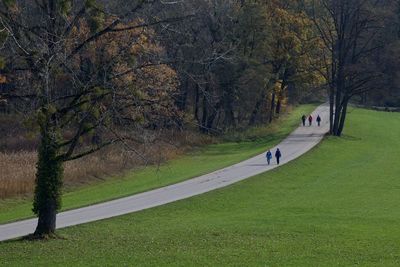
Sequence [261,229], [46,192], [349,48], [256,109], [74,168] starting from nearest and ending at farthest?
1. [46,192]
2. [261,229]
3. [74,168]
4. [349,48]
5. [256,109]

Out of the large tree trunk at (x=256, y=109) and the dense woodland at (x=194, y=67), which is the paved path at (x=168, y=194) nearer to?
the dense woodland at (x=194, y=67)

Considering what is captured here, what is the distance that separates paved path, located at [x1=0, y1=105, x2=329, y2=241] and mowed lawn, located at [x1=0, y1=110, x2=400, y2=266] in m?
0.96

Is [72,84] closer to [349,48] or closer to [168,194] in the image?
[168,194]

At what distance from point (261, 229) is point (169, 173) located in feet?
63.8

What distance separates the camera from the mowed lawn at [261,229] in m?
17.9

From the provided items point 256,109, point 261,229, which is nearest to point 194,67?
point 256,109

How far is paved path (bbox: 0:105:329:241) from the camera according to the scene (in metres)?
25.9

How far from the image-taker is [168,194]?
34594 mm

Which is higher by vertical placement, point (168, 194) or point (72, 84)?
point (72, 84)

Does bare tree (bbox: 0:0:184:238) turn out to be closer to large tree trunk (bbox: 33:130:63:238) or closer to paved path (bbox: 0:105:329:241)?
large tree trunk (bbox: 33:130:63:238)

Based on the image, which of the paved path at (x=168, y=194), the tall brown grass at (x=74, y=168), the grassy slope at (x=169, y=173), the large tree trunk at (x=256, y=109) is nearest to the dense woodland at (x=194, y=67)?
the large tree trunk at (x=256, y=109)

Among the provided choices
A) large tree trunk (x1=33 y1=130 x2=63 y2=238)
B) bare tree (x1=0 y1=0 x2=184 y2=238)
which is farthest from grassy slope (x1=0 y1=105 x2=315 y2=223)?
large tree trunk (x1=33 y1=130 x2=63 y2=238)

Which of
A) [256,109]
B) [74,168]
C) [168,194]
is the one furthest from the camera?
[256,109]

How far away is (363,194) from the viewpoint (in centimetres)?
3669
